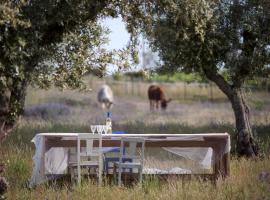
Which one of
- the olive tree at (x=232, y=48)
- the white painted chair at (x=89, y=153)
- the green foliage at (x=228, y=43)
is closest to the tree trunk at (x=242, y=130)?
the olive tree at (x=232, y=48)

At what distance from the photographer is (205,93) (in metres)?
56.5

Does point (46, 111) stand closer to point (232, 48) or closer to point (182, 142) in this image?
point (232, 48)

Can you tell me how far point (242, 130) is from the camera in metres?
17.2

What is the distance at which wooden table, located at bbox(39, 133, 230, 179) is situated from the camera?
41.6 feet

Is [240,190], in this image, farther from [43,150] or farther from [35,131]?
[35,131]

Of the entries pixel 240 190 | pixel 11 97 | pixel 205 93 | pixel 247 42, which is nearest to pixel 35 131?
pixel 247 42

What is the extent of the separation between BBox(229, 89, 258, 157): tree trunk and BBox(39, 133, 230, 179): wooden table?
335cm

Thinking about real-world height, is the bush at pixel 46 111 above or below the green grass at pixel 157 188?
below

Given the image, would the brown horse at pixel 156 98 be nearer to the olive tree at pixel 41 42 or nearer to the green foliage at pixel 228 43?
the green foliage at pixel 228 43

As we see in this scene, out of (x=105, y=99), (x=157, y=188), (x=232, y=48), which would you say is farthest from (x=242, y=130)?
(x=105, y=99)

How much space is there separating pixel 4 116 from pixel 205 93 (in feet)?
150

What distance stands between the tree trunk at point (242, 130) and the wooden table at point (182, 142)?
11.0 feet

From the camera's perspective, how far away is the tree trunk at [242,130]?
1681 cm

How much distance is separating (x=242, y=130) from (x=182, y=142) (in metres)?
4.53
